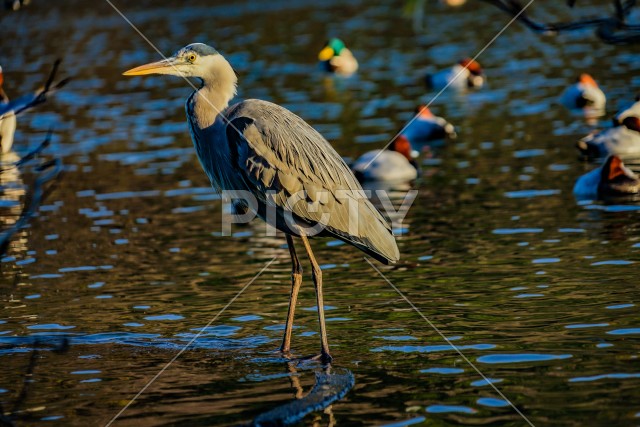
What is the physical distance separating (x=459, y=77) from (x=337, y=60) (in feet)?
15.3

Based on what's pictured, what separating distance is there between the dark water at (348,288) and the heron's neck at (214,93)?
71.6 inches

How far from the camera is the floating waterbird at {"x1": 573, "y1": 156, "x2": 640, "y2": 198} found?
43.2 feet

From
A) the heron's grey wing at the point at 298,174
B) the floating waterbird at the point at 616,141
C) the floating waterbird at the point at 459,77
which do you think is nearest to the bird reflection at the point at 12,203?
the heron's grey wing at the point at 298,174

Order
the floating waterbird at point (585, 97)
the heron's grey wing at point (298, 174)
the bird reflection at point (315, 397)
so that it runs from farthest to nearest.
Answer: the floating waterbird at point (585, 97) < the heron's grey wing at point (298, 174) < the bird reflection at point (315, 397)

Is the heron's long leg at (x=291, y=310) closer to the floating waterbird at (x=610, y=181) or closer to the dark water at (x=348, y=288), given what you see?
the dark water at (x=348, y=288)

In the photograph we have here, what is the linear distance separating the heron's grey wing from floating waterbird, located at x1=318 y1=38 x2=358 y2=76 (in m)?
19.9

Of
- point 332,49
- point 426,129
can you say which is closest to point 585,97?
point 426,129

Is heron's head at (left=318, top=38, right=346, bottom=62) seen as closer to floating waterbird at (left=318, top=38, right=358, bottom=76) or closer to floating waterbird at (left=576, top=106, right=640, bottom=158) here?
floating waterbird at (left=318, top=38, right=358, bottom=76)

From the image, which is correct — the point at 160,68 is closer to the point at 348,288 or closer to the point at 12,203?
the point at 348,288

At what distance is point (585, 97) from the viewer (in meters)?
20.0

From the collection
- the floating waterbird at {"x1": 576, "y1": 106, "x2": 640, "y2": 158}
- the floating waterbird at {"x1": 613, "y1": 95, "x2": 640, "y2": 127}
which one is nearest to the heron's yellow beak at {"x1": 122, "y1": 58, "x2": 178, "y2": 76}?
the floating waterbird at {"x1": 576, "y1": 106, "x2": 640, "y2": 158}

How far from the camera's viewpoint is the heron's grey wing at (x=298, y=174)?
27.2 feet

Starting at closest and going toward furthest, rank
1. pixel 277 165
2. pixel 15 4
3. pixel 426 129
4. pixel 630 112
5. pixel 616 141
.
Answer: pixel 15 4 → pixel 277 165 → pixel 616 141 → pixel 630 112 → pixel 426 129

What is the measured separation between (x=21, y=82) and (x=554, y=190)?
1954cm
